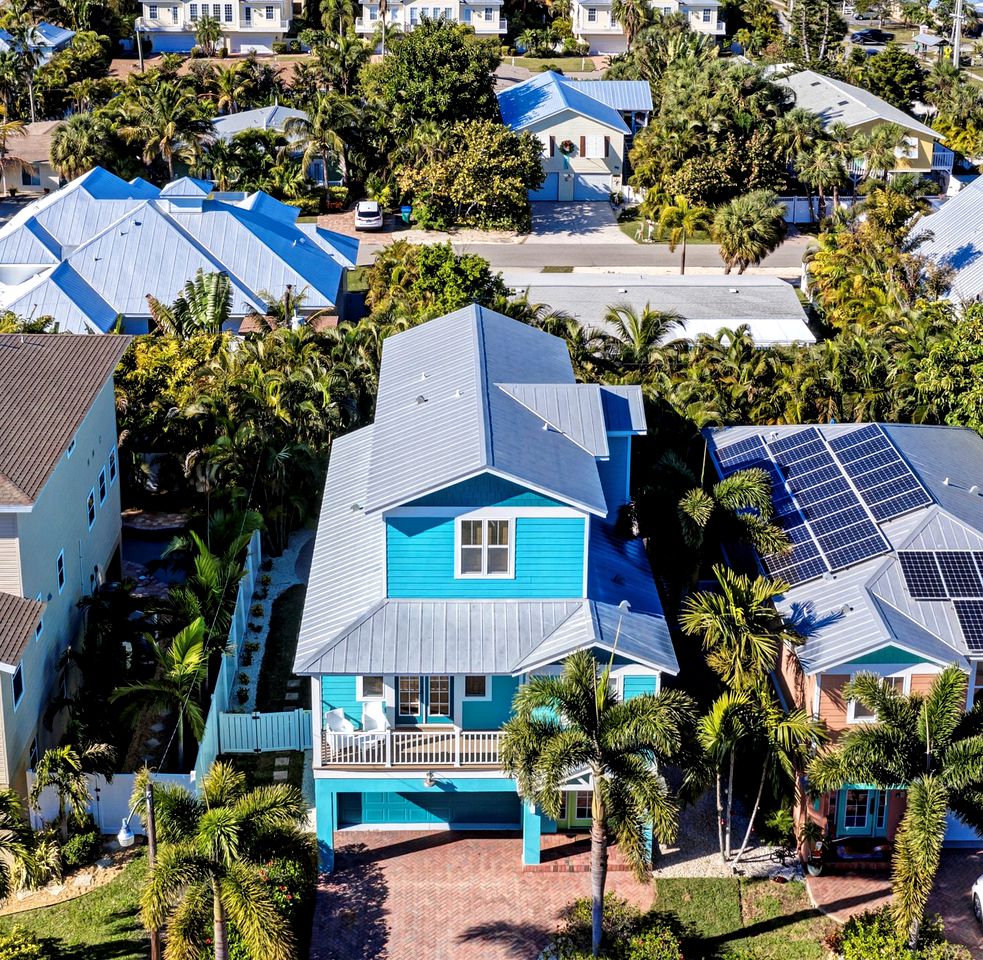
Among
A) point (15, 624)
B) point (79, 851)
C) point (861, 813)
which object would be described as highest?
point (15, 624)

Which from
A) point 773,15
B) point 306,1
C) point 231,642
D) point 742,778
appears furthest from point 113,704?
point 773,15

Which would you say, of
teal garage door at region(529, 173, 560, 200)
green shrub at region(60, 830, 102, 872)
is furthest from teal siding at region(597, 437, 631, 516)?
teal garage door at region(529, 173, 560, 200)

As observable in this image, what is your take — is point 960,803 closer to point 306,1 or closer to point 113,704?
point 113,704

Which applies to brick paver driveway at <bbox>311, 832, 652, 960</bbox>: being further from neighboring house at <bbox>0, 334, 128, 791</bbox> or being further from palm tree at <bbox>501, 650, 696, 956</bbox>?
neighboring house at <bbox>0, 334, 128, 791</bbox>

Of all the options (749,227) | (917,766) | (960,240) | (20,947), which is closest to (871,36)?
(960,240)

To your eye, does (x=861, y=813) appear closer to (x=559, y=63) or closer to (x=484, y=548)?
(x=484, y=548)

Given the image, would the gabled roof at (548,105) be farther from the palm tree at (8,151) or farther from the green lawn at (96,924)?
the green lawn at (96,924)

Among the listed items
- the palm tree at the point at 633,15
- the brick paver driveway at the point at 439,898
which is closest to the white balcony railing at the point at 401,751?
the brick paver driveway at the point at 439,898
